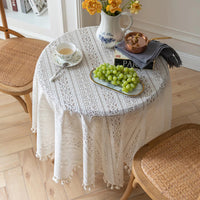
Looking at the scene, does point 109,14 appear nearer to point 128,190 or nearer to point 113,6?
point 113,6

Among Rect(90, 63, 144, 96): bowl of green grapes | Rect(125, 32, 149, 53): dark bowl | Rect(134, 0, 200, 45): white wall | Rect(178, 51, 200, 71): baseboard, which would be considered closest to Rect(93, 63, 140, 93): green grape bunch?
Rect(90, 63, 144, 96): bowl of green grapes

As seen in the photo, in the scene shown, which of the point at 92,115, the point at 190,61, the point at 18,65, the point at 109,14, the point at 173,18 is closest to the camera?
the point at 92,115

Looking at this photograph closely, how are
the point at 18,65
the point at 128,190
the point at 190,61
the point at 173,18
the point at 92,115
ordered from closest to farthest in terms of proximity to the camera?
the point at 92,115, the point at 128,190, the point at 18,65, the point at 173,18, the point at 190,61

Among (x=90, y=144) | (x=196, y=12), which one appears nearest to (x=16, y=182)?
(x=90, y=144)

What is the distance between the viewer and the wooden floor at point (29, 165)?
179cm

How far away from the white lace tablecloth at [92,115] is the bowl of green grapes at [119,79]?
0.09 ft

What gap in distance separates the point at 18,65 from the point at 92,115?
75 cm

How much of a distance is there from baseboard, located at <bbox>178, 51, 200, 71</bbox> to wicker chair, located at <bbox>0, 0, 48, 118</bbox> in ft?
3.95

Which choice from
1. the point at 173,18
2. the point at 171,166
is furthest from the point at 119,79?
the point at 173,18

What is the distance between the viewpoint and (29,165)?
1911 millimetres

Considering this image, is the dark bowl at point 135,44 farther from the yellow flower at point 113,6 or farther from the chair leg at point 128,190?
the chair leg at point 128,190

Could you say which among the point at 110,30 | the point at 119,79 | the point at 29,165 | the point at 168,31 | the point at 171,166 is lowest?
the point at 29,165

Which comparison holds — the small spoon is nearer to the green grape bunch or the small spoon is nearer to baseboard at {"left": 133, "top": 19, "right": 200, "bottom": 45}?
the green grape bunch

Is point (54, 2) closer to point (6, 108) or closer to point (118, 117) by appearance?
point (6, 108)
